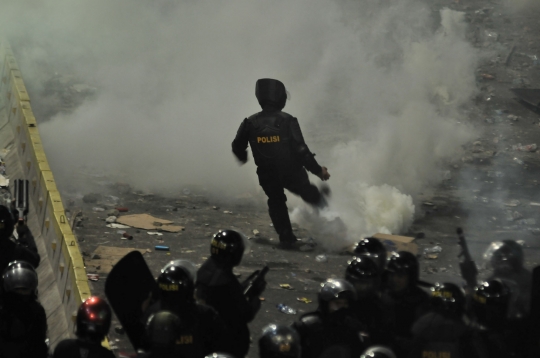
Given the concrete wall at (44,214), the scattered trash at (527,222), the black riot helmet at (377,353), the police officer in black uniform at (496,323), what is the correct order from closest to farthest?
1. the black riot helmet at (377,353)
2. the police officer in black uniform at (496,323)
3. the concrete wall at (44,214)
4. the scattered trash at (527,222)

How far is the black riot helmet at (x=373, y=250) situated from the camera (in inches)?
235

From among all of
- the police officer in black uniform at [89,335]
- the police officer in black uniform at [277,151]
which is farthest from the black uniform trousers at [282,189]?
the police officer in black uniform at [89,335]

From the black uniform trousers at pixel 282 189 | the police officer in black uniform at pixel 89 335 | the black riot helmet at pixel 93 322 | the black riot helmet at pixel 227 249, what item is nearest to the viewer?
the police officer in black uniform at pixel 89 335

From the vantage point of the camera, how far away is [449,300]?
504 centimetres

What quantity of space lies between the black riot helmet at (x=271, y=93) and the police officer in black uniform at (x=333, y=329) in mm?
4367

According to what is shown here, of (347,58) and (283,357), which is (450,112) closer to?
(347,58)

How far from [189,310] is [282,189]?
14.9 feet

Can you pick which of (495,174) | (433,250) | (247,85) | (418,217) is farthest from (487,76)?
(433,250)

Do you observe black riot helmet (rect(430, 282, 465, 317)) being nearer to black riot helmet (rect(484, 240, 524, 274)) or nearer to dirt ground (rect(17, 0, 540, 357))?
black riot helmet (rect(484, 240, 524, 274))

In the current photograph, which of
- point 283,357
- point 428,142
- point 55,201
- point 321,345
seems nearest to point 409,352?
point 321,345

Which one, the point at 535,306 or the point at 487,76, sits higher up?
the point at 487,76

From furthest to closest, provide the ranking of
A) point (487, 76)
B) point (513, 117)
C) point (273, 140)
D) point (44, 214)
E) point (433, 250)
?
1. point (487, 76)
2. point (513, 117)
3. point (433, 250)
4. point (273, 140)
5. point (44, 214)

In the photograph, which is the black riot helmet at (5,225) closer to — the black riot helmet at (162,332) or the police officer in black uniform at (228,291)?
the police officer in black uniform at (228,291)

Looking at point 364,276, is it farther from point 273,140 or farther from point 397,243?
point 397,243
